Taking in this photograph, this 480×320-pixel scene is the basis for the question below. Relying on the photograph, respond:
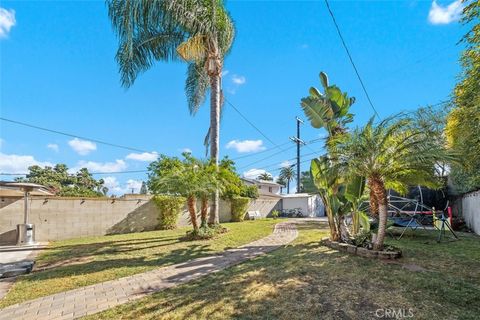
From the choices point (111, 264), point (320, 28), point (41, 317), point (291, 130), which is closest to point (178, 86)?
point (320, 28)

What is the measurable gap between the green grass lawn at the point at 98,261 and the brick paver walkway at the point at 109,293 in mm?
366

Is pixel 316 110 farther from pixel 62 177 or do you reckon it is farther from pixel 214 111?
pixel 62 177

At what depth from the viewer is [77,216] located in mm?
11898

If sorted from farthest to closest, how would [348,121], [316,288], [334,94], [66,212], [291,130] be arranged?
[291,130] → [66,212] → [348,121] → [334,94] → [316,288]

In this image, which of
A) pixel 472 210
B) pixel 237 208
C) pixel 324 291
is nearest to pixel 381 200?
pixel 324 291

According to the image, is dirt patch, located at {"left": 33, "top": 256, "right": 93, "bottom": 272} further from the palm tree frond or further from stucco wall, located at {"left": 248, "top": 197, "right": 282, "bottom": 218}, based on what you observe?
stucco wall, located at {"left": 248, "top": 197, "right": 282, "bottom": 218}

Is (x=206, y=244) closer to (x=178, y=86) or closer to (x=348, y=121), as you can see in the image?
(x=348, y=121)

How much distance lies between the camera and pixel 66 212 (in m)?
11.6

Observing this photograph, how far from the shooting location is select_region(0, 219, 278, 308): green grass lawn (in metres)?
4.97

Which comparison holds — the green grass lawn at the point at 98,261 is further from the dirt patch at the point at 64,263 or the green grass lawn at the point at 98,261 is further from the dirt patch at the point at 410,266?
the dirt patch at the point at 410,266

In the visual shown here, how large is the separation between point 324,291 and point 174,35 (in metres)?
11.4

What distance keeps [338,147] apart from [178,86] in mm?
11189

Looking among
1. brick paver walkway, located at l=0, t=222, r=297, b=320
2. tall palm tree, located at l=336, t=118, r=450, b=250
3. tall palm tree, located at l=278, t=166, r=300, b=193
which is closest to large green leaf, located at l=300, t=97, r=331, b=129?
tall palm tree, located at l=336, t=118, r=450, b=250

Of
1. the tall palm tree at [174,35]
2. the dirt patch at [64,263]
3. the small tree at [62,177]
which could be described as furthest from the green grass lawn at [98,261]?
A: the small tree at [62,177]
